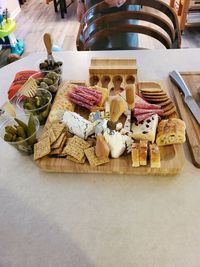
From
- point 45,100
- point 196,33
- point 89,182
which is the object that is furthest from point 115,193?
point 196,33

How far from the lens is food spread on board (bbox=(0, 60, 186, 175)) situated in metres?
0.53

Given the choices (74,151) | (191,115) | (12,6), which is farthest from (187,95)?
(12,6)

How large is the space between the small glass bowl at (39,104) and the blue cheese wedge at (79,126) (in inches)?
4.1

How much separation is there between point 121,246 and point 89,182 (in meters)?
0.17

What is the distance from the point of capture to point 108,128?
552mm

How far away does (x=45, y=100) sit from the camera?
667 millimetres

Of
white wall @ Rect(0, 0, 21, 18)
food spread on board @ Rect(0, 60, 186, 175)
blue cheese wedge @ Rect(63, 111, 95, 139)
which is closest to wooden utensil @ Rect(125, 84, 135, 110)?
food spread on board @ Rect(0, 60, 186, 175)

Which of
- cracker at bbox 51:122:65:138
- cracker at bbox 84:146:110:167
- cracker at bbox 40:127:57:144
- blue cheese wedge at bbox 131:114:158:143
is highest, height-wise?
blue cheese wedge at bbox 131:114:158:143

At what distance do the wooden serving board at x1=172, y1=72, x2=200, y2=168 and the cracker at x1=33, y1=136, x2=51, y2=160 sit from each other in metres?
0.37

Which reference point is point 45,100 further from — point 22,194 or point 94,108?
point 22,194

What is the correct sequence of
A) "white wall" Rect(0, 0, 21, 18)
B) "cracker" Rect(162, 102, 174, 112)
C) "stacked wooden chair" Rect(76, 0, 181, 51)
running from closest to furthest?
1. "cracker" Rect(162, 102, 174, 112)
2. "stacked wooden chair" Rect(76, 0, 181, 51)
3. "white wall" Rect(0, 0, 21, 18)

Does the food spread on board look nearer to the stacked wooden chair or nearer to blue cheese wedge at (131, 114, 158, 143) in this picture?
blue cheese wedge at (131, 114, 158, 143)

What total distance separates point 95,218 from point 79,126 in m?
0.23

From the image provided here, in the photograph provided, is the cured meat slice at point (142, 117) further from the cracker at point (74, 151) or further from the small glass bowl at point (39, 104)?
the small glass bowl at point (39, 104)
